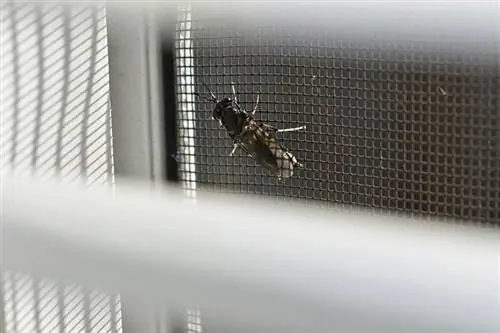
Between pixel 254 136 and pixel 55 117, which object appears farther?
pixel 254 136

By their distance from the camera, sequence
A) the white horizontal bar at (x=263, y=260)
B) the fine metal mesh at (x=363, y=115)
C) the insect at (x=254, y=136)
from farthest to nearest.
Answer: the insect at (x=254, y=136) → the fine metal mesh at (x=363, y=115) → the white horizontal bar at (x=263, y=260)

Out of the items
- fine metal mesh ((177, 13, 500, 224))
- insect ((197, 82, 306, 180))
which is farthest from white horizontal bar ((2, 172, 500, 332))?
insect ((197, 82, 306, 180))

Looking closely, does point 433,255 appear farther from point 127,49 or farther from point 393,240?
point 127,49

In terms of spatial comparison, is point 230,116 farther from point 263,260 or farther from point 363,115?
point 263,260

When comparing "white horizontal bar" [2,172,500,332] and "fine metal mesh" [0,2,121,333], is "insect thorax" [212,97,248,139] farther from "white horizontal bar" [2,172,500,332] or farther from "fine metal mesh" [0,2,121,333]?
"white horizontal bar" [2,172,500,332]

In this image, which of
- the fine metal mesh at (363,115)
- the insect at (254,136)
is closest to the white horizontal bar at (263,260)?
the fine metal mesh at (363,115)

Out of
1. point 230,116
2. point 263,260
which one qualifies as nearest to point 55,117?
point 230,116

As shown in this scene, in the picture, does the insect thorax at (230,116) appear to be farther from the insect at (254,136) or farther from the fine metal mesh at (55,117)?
the fine metal mesh at (55,117)

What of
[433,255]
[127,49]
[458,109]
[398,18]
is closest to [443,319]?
[433,255]
